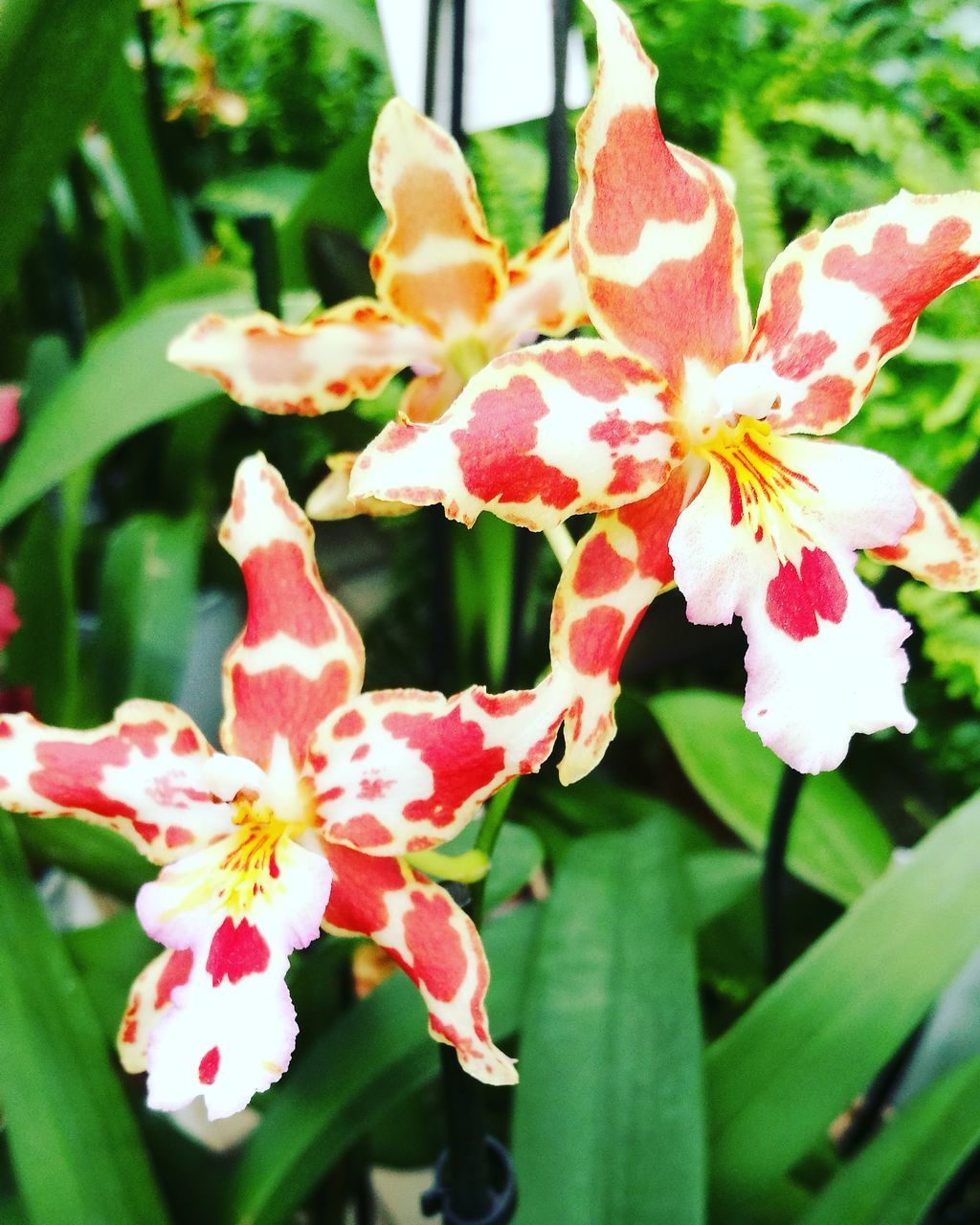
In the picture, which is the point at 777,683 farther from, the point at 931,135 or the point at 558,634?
the point at 931,135

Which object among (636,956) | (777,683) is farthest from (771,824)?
(777,683)

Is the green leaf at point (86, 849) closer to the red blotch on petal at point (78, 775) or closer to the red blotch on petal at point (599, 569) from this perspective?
the red blotch on petal at point (78, 775)

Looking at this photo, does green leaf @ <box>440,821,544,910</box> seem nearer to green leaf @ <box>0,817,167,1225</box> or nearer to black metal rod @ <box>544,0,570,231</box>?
green leaf @ <box>0,817,167,1225</box>

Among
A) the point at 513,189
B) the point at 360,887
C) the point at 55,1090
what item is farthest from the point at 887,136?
the point at 55,1090

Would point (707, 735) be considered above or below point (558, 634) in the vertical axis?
below

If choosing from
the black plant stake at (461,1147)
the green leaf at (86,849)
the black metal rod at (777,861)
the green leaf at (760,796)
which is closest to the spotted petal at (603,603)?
the black plant stake at (461,1147)

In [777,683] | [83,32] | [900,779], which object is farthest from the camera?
[900,779]
